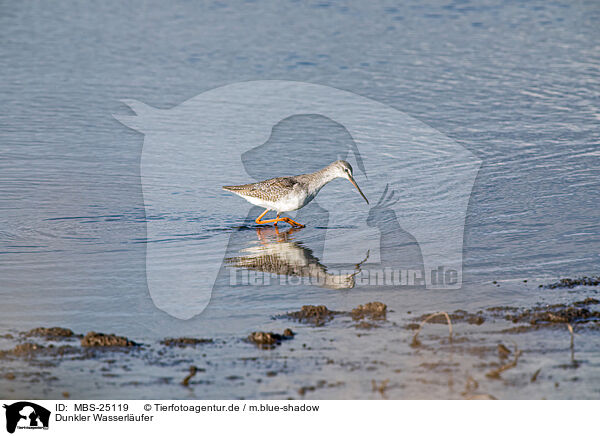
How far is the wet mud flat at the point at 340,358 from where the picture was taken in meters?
7.07

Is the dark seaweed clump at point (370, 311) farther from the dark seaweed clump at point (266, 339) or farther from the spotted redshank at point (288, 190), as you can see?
the spotted redshank at point (288, 190)

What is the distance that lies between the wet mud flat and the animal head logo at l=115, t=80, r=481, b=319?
1.25m

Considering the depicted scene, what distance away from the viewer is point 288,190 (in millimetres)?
12711

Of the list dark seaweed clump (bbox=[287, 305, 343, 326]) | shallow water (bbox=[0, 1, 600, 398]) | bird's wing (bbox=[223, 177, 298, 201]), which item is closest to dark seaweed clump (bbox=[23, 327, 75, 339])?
shallow water (bbox=[0, 1, 600, 398])

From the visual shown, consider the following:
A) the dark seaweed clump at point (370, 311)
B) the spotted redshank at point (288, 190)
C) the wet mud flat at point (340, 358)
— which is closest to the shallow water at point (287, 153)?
the wet mud flat at point (340, 358)

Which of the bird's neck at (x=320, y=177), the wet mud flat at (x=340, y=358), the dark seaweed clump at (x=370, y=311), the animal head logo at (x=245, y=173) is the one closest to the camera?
the wet mud flat at (x=340, y=358)

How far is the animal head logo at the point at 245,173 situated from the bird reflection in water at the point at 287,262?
1.06 ft

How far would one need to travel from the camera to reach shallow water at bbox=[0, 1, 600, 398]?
8.72 m

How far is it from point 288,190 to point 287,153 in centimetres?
A: 420

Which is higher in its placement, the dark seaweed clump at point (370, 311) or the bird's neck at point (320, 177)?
the bird's neck at point (320, 177)

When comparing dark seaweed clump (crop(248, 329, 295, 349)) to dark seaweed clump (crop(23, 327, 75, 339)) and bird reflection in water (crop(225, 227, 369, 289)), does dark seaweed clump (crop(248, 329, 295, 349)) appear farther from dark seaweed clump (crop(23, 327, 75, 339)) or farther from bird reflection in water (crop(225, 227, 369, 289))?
bird reflection in water (crop(225, 227, 369, 289))

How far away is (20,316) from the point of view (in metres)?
8.92

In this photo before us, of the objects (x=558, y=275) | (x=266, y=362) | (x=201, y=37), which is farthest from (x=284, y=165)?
(x=201, y=37)
